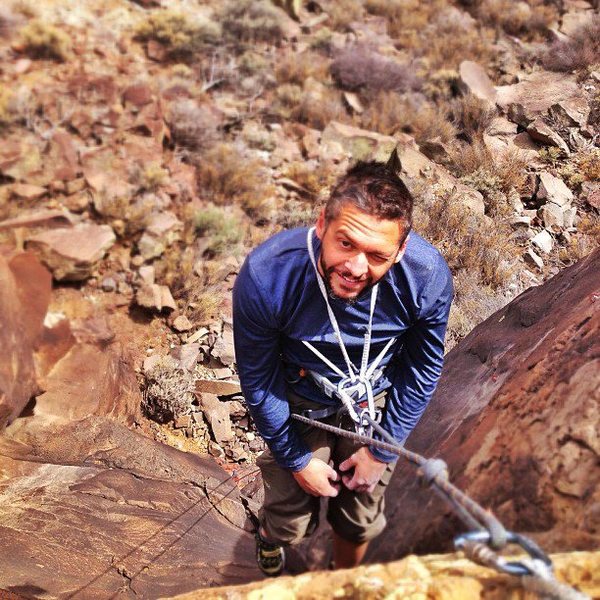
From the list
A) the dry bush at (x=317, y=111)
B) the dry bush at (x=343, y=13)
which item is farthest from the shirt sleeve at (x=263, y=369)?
the dry bush at (x=343, y=13)

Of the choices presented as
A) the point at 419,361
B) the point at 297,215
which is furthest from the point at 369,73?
the point at 419,361

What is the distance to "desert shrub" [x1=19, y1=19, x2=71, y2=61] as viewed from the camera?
28.5 feet

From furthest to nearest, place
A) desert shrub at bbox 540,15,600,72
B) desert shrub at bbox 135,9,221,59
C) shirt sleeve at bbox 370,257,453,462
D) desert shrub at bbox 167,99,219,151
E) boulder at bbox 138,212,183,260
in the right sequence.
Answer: desert shrub at bbox 135,9,221,59
desert shrub at bbox 167,99,219,151
desert shrub at bbox 540,15,600,72
boulder at bbox 138,212,183,260
shirt sleeve at bbox 370,257,453,462

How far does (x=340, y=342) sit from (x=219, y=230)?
4800mm

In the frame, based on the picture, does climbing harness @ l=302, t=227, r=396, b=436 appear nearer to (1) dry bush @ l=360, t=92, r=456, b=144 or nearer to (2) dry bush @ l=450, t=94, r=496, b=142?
(2) dry bush @ l=450, t=94, r=496, b=142

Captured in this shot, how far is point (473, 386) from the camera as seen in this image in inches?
107

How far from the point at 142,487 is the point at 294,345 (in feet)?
5.92

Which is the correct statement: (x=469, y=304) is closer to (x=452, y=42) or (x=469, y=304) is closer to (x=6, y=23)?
(x=452, y=42)

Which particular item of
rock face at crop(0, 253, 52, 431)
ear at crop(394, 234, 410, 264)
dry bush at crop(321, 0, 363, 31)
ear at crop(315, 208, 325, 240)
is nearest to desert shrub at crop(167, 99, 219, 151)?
rock face at crop(0, 253, 52, 431)

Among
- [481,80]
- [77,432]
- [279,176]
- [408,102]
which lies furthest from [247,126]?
[77,432]

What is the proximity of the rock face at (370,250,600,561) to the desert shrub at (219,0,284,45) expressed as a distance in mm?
8975

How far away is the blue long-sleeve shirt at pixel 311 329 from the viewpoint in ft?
5.39

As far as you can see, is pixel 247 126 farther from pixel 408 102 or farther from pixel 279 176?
pixel 408 102

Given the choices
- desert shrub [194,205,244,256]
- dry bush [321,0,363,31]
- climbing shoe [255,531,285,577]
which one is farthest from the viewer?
dry bush [321,0,363,31]
